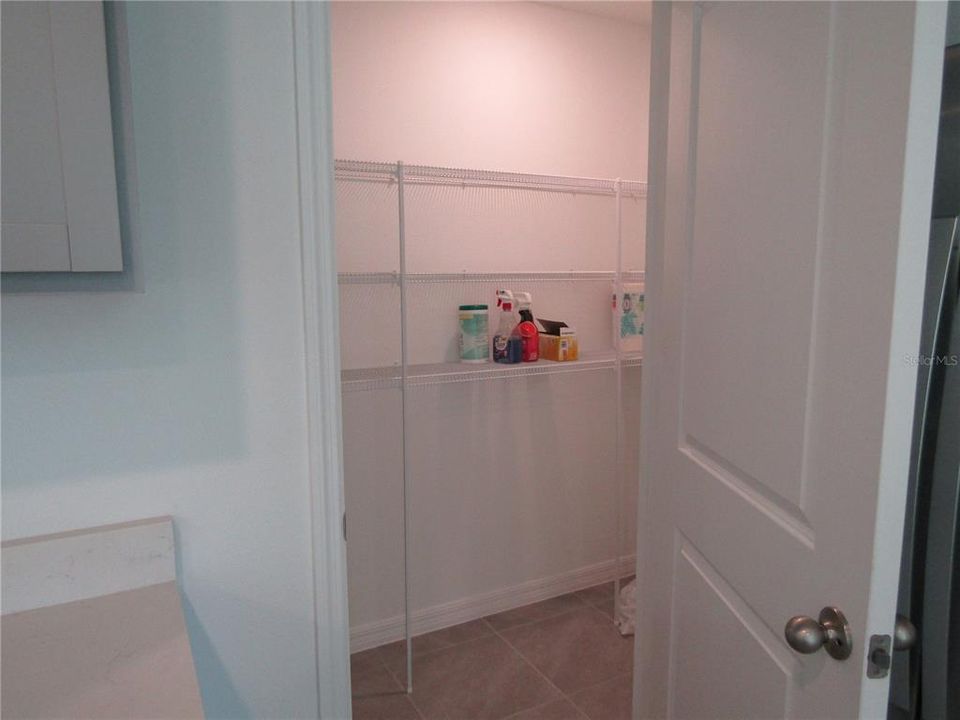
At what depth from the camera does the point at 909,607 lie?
0.99 meters

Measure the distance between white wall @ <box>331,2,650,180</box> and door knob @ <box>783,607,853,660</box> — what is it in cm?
195

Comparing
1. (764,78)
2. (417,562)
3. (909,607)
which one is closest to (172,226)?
(764,78)

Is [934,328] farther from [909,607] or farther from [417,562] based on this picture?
[417,562]

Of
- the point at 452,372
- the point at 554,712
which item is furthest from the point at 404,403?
the point at 554,712

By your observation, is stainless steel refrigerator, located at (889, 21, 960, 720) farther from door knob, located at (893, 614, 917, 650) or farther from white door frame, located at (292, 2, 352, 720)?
white door frame, located at (292, 2, 352, 720)

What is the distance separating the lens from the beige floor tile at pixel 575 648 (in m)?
2.33

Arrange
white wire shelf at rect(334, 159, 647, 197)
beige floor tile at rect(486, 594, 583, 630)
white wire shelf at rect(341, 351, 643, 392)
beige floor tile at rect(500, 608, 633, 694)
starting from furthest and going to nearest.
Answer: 1. beige floor tile at rect(486, 594, 583, 630)
2. beige floor tile at rect(500, 608, 633, 694)
3. white wire shelf at rect(341, 351, 643, 392)
4. white wire shelf at rect(334, 159, 647, 197)

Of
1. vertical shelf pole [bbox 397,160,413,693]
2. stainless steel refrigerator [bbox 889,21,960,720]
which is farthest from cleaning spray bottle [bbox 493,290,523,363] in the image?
stainless steel refrigerator [bbox 889,21,960,720]

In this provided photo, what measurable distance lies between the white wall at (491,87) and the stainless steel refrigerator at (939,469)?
5.52ft

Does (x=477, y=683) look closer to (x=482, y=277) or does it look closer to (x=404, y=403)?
(x=404, y=403)

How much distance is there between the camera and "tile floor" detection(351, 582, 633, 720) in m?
2.16

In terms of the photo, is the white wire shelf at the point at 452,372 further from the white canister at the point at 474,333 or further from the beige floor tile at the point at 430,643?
the beige floor tile at the point at 430,643

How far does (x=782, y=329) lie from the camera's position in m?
0.93
